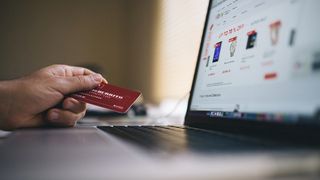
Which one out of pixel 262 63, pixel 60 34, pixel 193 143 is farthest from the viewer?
pixel 60 34

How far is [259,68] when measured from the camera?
0.55m

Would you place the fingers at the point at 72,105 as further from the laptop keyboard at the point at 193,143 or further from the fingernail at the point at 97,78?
the laptop keyboard at the point at 193,143

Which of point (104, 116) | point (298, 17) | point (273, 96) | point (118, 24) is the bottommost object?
point (104, 116)

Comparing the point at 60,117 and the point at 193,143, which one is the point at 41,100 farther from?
the point at 193,143

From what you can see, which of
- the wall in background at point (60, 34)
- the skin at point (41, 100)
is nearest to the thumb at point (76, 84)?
the skin at point (41, 100)

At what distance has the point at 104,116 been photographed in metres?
1.63

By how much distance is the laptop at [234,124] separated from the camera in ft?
0.84

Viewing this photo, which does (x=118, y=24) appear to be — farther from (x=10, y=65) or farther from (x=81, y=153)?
(x=81, y=153)

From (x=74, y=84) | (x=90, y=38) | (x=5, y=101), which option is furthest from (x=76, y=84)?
(x=90, y=38)

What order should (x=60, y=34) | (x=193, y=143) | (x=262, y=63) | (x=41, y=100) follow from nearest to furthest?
(x=193, y=143) < (x=262, y=63) < (x=41, y=100) < (x=60, y=34)

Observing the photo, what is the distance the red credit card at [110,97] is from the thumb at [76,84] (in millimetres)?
17

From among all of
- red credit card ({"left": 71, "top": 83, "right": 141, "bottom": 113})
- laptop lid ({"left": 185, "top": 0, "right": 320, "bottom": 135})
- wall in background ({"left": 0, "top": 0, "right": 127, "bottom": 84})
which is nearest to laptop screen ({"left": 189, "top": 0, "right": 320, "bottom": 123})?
laptop lid ({"left": 185, "top": 0, "right": 320, "bottom": 135})

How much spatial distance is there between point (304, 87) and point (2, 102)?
0.70 metres

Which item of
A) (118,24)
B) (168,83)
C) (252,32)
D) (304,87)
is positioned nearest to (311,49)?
(304,87)
